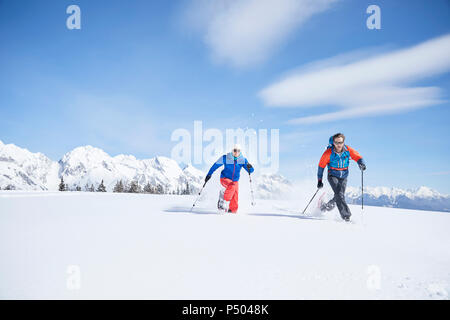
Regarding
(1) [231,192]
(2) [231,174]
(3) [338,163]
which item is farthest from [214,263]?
(3) [338,163]

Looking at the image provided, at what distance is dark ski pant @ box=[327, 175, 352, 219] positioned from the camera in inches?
272

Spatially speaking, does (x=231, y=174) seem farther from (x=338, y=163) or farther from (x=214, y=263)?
(x=214, y=263)

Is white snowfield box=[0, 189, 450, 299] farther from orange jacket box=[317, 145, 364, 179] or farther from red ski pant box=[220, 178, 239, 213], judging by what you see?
red ski pant box=[220, 178, 239, 213]

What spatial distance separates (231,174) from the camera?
8102mm

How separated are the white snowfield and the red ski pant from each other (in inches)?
121

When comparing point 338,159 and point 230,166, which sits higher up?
point 338,159

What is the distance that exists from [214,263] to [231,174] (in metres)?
5.25

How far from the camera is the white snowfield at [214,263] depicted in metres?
2.29

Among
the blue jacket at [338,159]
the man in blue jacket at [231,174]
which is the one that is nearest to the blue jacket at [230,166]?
the man in blue jacket at [231,174]

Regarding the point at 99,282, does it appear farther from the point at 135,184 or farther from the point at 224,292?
the point at 135,184

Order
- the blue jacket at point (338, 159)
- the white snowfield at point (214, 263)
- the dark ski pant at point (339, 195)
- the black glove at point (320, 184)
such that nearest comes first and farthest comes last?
1. the white snowfield at point (214, 263)
2. the dark ski pant at point (339, 195)
3. the blue jacket at point (338, 159)
4. the black glove at point (320, 184)

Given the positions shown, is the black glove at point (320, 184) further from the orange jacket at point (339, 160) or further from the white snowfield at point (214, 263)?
the white snowfield at point (214, 263)

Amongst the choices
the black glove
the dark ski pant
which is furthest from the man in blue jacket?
the dark ski pant

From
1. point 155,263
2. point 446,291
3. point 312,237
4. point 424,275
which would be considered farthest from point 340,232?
point 155,263
